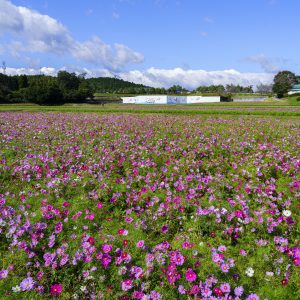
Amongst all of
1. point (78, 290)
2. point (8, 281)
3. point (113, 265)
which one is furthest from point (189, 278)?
point (8, 281)

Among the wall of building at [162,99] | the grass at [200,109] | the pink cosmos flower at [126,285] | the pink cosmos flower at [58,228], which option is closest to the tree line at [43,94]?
the wall of building at [162,99]

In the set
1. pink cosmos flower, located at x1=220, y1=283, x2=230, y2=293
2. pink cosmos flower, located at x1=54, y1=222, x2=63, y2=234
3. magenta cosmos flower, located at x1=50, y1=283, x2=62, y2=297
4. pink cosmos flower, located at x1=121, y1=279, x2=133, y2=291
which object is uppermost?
pink cosmos flower, located at x1=54, y1=222, x2=63, y2=234

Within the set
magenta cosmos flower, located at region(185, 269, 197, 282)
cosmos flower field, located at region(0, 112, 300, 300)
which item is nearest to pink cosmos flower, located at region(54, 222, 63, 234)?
cosmos flower field, located at region(0, 112, 300, 300)

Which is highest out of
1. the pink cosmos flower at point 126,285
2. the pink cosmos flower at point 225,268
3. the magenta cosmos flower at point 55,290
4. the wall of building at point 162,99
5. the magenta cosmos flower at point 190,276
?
the wall of building at point 162,99

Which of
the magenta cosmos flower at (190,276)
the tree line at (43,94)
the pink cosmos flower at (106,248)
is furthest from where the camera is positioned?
the tree line at (43,94)

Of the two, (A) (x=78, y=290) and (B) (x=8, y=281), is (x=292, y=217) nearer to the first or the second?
(A) (x=78, y=290)

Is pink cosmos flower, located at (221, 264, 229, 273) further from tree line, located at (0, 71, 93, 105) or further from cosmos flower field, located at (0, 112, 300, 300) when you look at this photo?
tree line, located at (0, 71, 93, 105)

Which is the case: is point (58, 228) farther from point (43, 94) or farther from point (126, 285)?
point (43, 94)

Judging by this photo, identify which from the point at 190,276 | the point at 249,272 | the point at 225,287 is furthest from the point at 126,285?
the point at 249,272

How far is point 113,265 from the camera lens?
125 inches

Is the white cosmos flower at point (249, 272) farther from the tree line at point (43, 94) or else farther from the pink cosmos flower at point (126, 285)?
the tree line at point (43, 94)

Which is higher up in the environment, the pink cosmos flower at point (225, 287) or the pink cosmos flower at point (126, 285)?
the pink cosmos flower at point (126, 285)

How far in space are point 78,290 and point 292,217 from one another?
319cm

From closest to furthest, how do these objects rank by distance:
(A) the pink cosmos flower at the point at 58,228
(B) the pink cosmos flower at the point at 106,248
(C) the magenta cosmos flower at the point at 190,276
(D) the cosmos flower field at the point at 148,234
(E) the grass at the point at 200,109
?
(C) the magenta cosmos flower at the point at 190,276
(D) the cosmos flower field at the point at 148,234
(B) the pink cosmos flower at the point at 106,248
(A) the pink cosmos flower at the point at 58,228
(E) the grass at the point at 200,109
